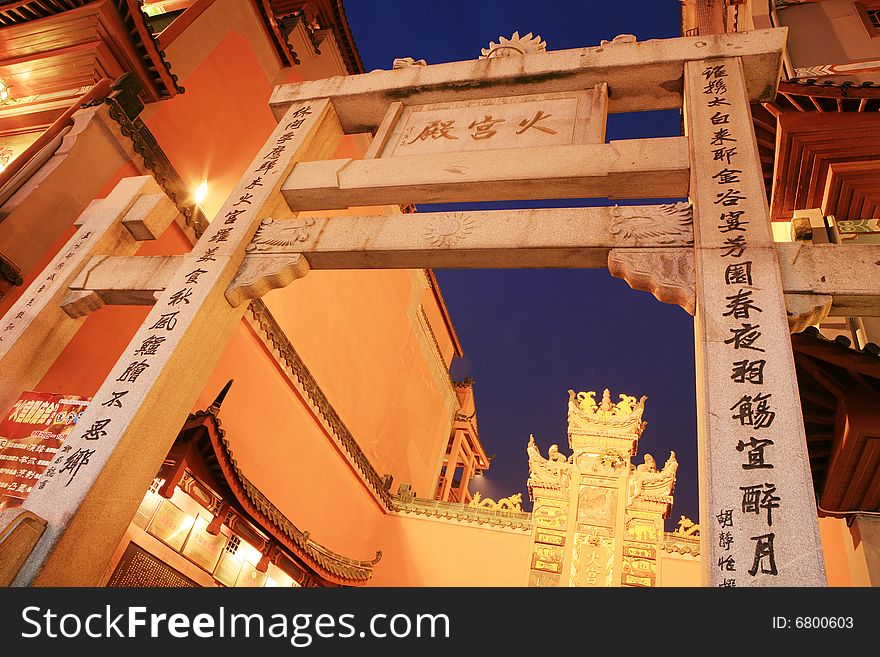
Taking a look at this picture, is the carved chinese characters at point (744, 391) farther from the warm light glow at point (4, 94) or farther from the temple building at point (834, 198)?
the warm light glow at point (4, 94)

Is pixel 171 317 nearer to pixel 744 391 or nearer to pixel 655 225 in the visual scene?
pixel 655 225

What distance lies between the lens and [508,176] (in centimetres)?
459

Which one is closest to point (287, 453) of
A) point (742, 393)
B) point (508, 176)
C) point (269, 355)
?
point (269, 355)

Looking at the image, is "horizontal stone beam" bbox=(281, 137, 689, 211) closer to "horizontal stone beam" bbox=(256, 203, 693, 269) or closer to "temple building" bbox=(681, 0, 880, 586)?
"horizontal stone beam" bbox=(256, 203, 693, 269)

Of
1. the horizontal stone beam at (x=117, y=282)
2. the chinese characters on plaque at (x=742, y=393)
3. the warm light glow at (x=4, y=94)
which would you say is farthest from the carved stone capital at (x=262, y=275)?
the warm light glow at (x=4, y=94)

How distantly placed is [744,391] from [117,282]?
467 cm

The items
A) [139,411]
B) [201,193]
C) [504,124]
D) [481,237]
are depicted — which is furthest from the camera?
[201,193]

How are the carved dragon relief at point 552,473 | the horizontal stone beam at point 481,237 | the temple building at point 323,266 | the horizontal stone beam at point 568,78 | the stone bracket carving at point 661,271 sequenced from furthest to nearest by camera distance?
the carved dragon relief at point 552,473 → the horizontal stone beam at point 568,78 → the horizontal stone beam at point 481,237 → the stone bracket carving at point 661,271 → the temple building at point 323,266

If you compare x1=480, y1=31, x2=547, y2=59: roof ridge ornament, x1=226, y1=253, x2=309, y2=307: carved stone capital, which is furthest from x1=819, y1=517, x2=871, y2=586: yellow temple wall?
x1=480, y1=31, x2=547, y2=59: roof ridge ornament

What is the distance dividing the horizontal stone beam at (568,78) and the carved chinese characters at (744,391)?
1.20m

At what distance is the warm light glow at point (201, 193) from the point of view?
814cm
